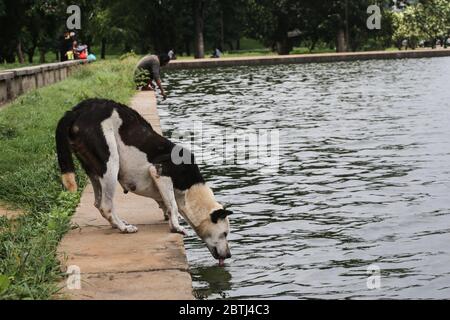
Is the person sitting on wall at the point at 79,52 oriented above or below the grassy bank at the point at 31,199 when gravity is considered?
above

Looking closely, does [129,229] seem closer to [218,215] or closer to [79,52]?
[218,215]

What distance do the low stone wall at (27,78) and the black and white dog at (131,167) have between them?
10704mm

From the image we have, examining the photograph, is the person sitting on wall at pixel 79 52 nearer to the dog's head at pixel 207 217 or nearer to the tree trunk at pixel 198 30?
the tree trunk at pixel 198 30

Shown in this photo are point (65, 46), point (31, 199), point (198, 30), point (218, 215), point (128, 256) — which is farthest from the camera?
point (198, 30)

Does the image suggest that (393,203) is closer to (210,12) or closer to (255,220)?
(255,220)

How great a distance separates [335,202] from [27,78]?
44.3ft

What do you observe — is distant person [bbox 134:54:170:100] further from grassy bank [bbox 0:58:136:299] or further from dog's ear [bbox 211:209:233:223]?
dog's ear [bbox 211:209:233:223]

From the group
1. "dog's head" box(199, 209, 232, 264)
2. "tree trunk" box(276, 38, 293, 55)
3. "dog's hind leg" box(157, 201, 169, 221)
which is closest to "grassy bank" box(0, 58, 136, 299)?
"dog's hind leg" box(157, 201, 169, 221)

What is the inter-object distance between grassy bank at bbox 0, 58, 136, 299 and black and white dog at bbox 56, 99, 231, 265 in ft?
1.78

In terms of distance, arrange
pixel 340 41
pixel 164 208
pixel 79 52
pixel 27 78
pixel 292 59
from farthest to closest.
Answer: pixel 340 41
pixel 292 59
pixel 79 52
pixel 27 78
pixel 164 208

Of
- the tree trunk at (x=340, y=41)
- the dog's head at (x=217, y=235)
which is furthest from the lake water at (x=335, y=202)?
the tree trunk at (x=340, y=41)

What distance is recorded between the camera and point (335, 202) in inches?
395

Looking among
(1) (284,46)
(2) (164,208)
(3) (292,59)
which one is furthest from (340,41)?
(2) (164,208)

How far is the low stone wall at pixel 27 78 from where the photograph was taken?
18438mm
